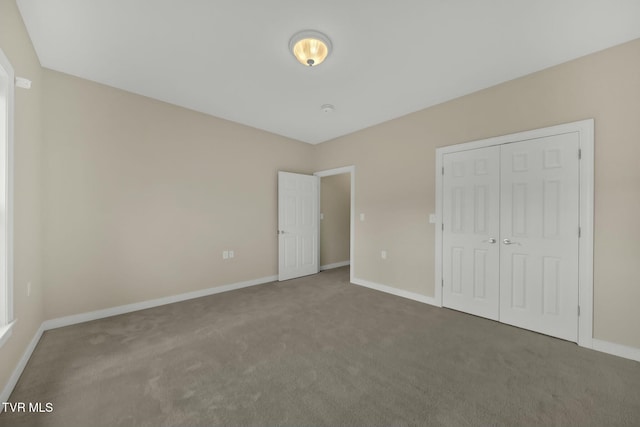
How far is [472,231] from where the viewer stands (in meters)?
3.08

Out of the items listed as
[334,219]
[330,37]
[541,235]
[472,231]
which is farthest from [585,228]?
[334,219]

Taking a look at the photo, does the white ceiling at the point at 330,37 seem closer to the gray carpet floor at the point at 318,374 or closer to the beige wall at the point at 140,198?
the beige wall at the point at 140,198

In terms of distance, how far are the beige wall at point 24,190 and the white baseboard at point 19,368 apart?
5cm

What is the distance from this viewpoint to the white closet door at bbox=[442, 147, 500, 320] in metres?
2.92

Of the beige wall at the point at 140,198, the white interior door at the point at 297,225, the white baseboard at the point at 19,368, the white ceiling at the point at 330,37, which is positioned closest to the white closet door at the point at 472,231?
the white ceiling at the point at 330,37

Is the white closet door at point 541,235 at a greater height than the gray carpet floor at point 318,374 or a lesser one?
greater

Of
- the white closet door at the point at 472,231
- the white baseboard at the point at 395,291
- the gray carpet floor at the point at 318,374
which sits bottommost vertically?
the gray carpet floor at the point at 318,374

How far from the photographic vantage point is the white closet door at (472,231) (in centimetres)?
292

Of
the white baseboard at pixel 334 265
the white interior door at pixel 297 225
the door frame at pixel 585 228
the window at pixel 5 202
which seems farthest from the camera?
the white baseboard at pixel 334 265

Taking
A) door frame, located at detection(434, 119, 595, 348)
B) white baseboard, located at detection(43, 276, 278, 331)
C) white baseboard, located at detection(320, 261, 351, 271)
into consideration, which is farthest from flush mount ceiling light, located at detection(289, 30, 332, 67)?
white baseboard, located at detection(320, 261, 351, 271)

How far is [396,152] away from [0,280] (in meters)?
4.25

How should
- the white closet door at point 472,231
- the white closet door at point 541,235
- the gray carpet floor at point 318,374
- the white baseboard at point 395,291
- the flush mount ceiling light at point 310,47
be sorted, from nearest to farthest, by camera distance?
the gray carpet floor at point 318,374, the flush mount ceiling light at point 310,47, the white closet door at point 541,235, the white closet door at point 472,231, the white baseboard at point 395,291

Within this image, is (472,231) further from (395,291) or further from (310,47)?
(310,47)

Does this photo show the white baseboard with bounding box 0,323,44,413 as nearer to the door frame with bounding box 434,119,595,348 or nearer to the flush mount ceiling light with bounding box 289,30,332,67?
the flush mount ceiling light with bounding box 289,30,332,67
